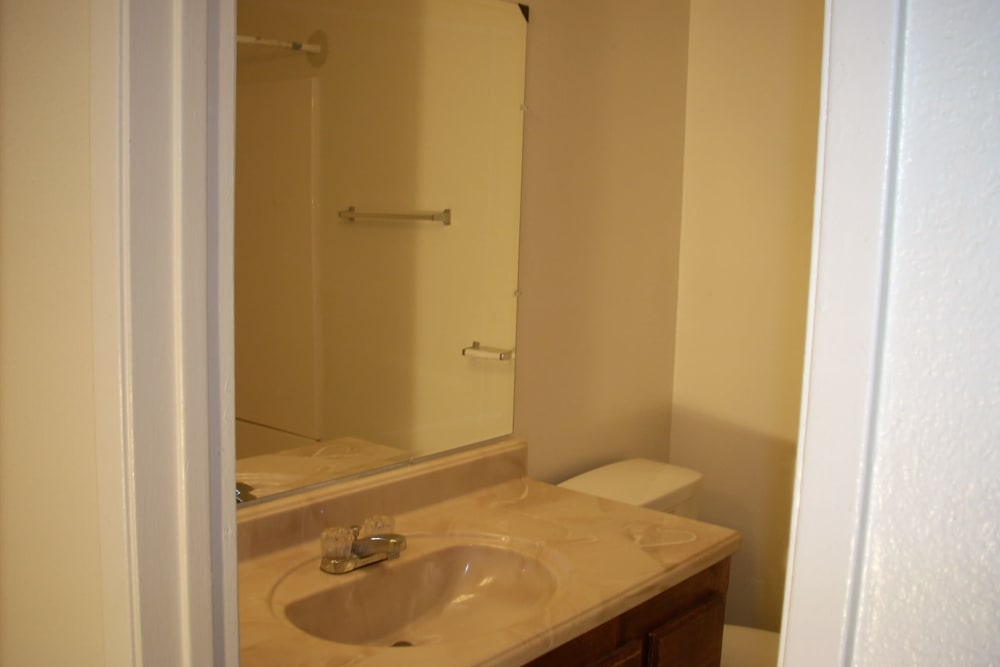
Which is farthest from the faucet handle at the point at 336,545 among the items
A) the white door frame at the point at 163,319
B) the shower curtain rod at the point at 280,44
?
the shower curtain rod at the point at 280,44

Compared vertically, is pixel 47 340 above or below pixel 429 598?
above

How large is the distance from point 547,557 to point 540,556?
15 millimetres

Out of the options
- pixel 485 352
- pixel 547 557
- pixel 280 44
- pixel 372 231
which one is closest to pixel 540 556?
pixel 547 557

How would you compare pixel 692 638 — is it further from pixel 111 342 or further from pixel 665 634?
pixel 111 342

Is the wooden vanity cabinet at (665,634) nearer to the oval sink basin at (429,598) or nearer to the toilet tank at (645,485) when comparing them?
the oval sink basin at (429,598)

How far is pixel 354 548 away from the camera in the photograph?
1443 millimetres

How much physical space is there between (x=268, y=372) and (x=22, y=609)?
661mm

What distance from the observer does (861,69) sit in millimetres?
→ 439

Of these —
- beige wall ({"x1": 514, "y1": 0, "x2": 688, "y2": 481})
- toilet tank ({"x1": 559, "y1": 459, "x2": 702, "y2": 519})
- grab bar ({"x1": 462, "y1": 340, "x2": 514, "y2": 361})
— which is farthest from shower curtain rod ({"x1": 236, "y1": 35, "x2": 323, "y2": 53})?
toilet tank ({"x1": 559, "y1": 459, "x2": 702, "y2": 519})

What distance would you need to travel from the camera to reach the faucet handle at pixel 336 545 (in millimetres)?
1434

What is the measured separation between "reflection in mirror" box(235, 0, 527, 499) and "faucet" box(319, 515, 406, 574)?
156 millimetres

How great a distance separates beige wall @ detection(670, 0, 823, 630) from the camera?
88.1 inches

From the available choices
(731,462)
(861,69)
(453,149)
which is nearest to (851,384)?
(861,69)

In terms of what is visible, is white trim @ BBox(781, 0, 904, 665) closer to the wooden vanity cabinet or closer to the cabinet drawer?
the wooden vanity cabinet
